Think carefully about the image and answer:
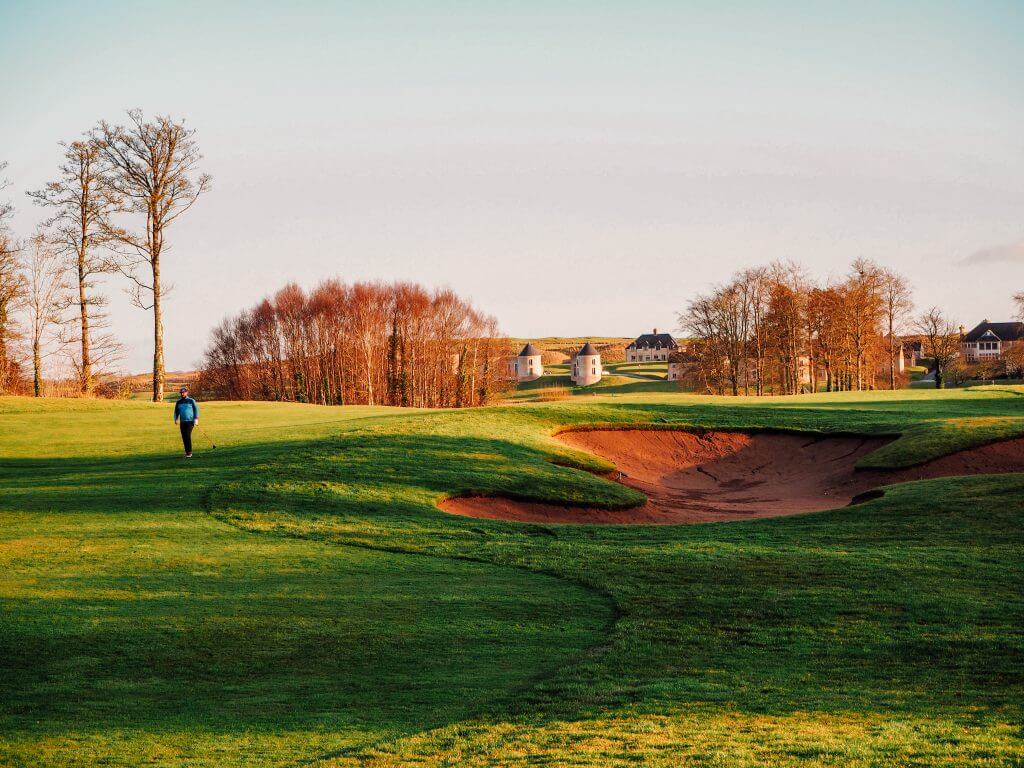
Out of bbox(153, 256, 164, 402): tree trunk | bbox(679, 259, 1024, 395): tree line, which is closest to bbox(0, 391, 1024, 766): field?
bbox(153, 256, 164, 402): tree trunk

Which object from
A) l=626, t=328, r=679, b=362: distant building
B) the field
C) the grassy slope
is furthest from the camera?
l=626, t=328, r=679, b=362: distant building

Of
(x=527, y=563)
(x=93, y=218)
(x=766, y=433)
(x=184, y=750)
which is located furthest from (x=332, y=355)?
(x=184, y=750)

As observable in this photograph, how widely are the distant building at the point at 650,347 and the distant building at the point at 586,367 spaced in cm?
4089

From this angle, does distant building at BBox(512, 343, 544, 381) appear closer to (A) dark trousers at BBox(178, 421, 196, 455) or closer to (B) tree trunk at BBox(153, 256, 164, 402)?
(B) tree trunk at BBox(153, 256, 164, 402)

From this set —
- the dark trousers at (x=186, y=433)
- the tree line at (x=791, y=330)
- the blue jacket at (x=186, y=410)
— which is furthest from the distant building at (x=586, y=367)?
the dark trousers at (x=186, y=433)

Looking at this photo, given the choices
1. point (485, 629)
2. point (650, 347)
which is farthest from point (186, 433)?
point (650, 347)

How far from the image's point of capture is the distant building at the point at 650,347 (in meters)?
189

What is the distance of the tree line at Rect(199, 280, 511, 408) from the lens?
81750mm

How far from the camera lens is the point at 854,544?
1467 centimetres

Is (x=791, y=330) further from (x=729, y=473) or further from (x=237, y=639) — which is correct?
(x=237, y=639)

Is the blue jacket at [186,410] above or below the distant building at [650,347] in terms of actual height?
below

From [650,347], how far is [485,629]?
185 meters

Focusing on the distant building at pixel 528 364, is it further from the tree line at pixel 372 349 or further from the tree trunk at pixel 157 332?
the tree trunk at pixel 157 332

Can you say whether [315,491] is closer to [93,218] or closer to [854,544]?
[854,544]
